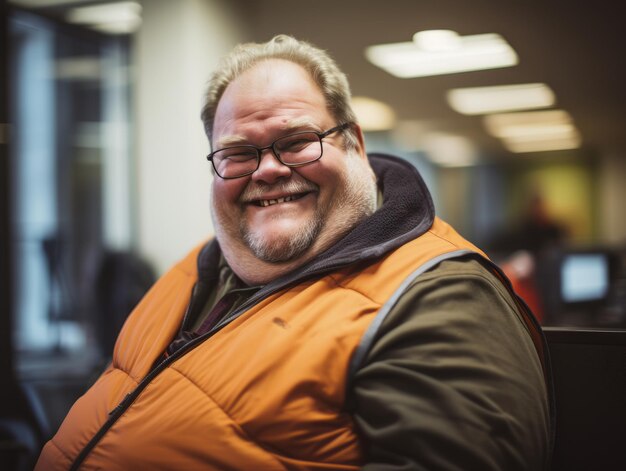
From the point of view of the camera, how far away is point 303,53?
1.30 metres

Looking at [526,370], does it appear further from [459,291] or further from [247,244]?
[247,244]

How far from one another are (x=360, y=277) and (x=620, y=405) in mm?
491

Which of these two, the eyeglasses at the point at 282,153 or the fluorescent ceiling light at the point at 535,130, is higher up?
the fluorescent ceiling light at the point at 535,130

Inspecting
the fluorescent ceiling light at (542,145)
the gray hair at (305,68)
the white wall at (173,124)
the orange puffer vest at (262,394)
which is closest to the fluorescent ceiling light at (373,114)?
the fluorescent ceiling light at (542,145)

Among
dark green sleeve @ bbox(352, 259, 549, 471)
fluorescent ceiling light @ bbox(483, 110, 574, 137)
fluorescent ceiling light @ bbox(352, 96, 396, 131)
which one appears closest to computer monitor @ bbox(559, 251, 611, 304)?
fluorescent ceiling light @ bbox(352, 96, 396, 131)

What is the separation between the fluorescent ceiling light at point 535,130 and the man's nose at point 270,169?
5847 millimetres

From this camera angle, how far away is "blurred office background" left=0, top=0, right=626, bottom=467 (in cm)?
286

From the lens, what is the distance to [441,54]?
14.0 feet

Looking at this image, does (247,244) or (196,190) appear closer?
(247,244)

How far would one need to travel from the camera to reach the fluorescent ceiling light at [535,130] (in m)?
6.75

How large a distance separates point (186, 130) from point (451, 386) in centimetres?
223

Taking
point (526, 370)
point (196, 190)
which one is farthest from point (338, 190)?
point (196, 190)

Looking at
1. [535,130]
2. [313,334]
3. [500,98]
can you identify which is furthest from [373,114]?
[313,334]

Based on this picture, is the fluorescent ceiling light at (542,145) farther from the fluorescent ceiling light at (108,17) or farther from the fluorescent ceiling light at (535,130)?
the fluorescent ceiling light at (108,17)
